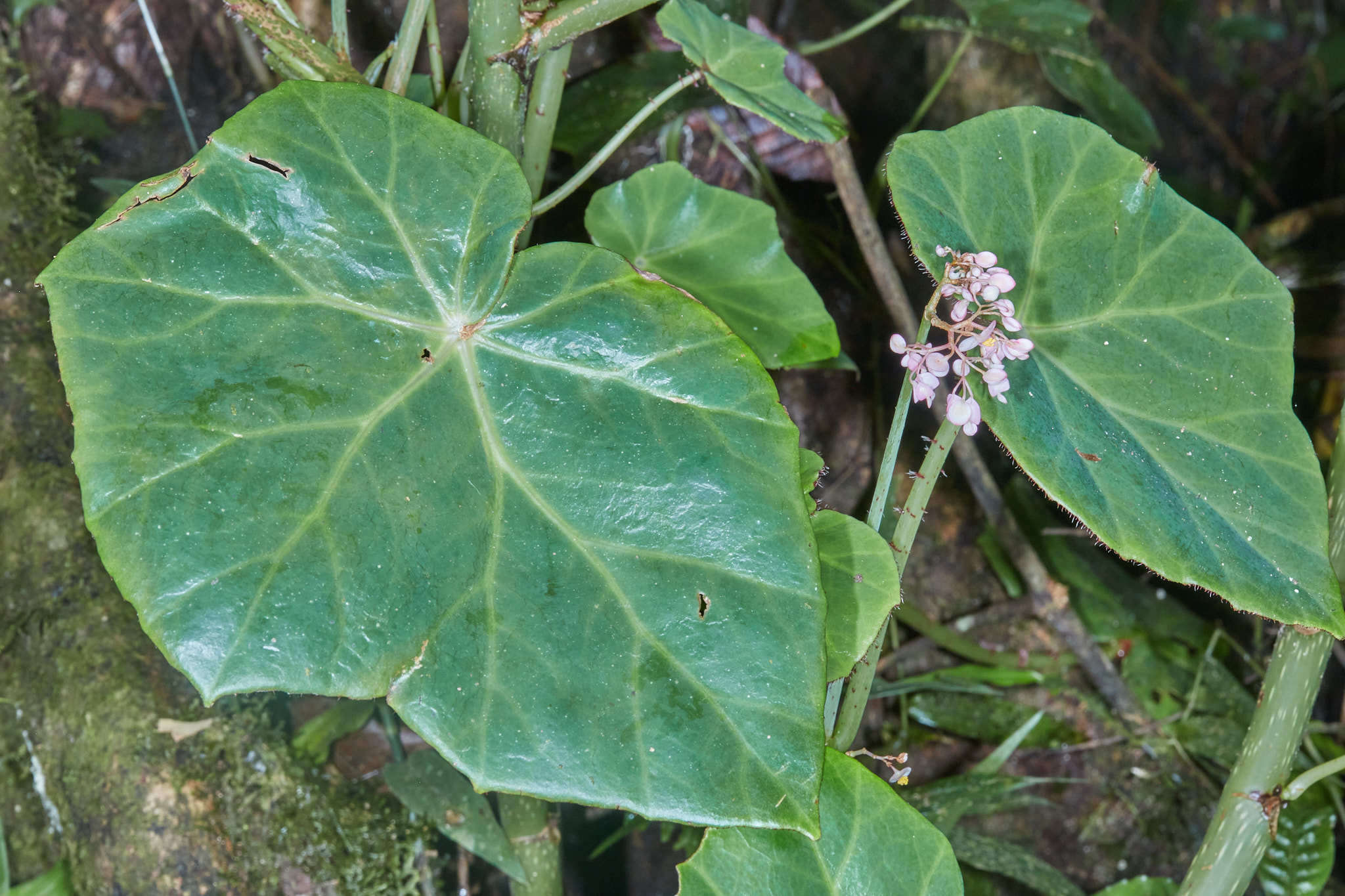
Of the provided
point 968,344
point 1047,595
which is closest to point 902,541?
point 968,344

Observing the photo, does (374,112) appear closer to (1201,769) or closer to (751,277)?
(751,277)

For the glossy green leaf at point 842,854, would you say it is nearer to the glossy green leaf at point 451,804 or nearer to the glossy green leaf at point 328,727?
the glossy green leaf at point 451,804

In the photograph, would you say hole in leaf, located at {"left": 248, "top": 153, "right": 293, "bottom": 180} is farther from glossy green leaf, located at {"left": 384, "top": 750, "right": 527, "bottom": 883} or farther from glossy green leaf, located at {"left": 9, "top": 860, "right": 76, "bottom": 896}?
glossy green leaf, located at {"left": 9, "top": 860, "right": 76, "bottom": 896}

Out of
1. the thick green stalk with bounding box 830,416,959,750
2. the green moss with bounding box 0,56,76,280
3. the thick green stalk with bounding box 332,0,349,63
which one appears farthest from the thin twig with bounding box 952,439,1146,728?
the green moss with bounding box 0,56,76,280

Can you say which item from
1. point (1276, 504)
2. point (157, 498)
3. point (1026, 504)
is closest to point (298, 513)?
point (157, 498)

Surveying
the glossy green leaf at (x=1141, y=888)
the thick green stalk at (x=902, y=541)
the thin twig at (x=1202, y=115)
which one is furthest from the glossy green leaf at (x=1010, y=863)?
the thin twig at (x=1202, y=115)

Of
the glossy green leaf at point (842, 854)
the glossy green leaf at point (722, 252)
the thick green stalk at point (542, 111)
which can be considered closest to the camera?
the glossy green leaf at point (842, 854)
